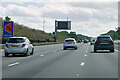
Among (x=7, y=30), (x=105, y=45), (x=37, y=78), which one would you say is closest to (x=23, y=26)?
(x=7, y=30)

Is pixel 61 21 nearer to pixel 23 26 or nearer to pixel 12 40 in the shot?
pixel 23 26

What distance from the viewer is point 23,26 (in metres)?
105

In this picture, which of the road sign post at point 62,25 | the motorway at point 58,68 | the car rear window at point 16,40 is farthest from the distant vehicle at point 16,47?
the road sign post at point 62,25

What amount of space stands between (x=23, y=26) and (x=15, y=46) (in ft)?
273

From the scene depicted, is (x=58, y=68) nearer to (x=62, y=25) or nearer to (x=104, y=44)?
(x=104, y=44)

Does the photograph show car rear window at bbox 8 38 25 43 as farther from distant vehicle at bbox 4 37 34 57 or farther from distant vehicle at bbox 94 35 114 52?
distant vehicle at bbox 94 35 114 52

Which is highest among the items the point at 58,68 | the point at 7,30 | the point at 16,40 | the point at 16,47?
the point at 7,30

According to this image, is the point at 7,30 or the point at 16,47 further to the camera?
the point at 7,30

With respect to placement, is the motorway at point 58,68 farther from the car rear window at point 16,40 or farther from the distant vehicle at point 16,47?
the car rear window at point 16,40

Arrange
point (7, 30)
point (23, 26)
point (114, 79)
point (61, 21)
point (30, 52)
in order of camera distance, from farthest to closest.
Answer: point (23, 26)
point (61, 21)
point (7, 30)
point (30, 52)
point (114, 79)

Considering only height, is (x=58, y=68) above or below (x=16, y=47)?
below

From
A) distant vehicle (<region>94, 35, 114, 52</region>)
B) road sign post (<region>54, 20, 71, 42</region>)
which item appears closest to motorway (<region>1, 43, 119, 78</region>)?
distant vehicle (<region>94, 35, 114, 52</region>)

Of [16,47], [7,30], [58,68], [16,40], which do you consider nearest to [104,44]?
[16,40]

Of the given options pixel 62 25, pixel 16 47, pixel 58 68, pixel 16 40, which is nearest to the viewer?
pixel 58 68
